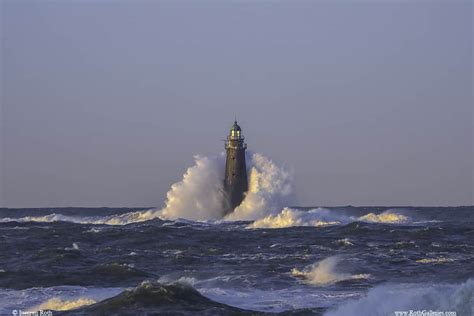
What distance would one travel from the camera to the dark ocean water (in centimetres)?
1730

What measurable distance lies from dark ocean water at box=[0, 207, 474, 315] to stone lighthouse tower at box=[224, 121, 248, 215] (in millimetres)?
14332

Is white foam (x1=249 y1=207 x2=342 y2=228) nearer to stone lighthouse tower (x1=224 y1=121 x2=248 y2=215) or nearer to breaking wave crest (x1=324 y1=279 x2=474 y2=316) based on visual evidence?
stone lighthouse tower (x1=224 y1=121 x2=248 y2=215)

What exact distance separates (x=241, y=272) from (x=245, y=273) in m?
0.30

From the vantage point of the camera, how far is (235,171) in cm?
5381

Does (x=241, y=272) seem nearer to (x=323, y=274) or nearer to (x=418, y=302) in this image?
(x=323, y=274)

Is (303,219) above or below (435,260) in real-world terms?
above

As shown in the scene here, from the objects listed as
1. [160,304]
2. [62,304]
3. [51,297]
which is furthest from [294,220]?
[160,304]

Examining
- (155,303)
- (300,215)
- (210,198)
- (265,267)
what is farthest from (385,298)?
(210,198)

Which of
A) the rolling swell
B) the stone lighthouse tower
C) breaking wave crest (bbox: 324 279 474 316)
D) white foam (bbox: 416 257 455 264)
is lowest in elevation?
white foam (bbox: 416 257 455 264)

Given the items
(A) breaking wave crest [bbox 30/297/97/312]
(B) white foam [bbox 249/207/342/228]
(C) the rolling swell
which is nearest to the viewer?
(C) the rolling swell

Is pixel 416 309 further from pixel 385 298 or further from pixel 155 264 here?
pixel 155 264

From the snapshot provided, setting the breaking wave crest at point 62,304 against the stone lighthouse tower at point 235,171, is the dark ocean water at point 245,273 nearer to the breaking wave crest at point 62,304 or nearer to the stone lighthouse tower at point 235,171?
the breaking wave crest at point 62,304

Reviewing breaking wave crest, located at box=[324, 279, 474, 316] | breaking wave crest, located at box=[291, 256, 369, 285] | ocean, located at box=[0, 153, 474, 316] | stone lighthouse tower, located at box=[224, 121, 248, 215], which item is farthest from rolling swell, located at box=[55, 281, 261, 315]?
stone lighthouse tower, located at box=[224, 121, 248, 215]

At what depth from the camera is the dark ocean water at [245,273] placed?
17.3 m
